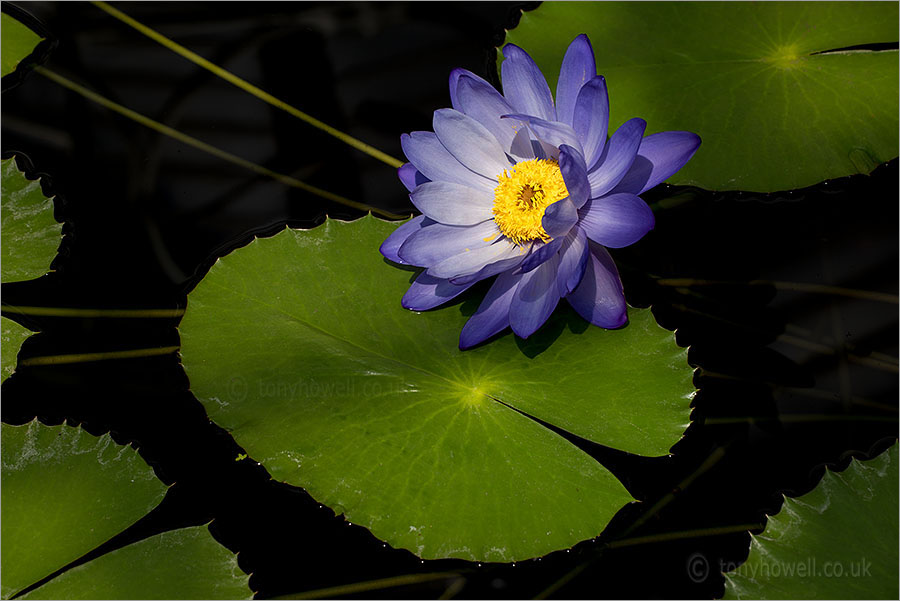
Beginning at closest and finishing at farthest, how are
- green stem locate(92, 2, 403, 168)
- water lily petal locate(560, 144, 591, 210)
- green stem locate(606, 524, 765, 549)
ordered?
1. water lily petal locate(560, 144, 591, 210)
2. green stem locate(606, 524, 765, 549)
3. green stem locate(92, 2, 403, 168)

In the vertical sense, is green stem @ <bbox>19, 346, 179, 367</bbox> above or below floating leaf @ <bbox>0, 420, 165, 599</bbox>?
above

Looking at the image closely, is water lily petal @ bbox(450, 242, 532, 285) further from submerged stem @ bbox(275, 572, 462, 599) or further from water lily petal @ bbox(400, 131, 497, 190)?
submerged stem @ bbox(275, 572, 462, 599)

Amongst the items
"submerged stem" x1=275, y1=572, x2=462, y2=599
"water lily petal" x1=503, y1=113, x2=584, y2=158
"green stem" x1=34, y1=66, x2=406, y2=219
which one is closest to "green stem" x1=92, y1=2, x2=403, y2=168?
"green stem" x1=34, y1=66, x2=406, y2=219

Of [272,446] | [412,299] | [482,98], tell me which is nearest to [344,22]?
[482,98]

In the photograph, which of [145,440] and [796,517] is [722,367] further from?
[145,440]

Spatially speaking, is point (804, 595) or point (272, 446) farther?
point (272, 446)

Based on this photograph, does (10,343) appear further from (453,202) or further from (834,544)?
(834,544)

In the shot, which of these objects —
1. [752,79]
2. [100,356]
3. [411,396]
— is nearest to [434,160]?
[411,396]
